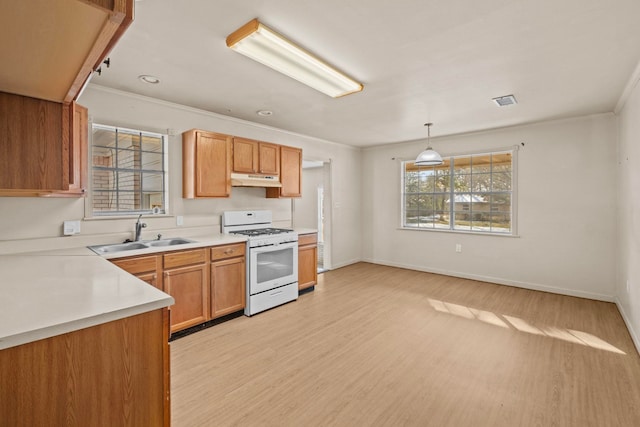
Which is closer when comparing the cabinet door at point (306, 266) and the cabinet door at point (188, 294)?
the cabinet door at point (188, 294)

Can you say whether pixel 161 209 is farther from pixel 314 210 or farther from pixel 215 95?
pixel 314 210

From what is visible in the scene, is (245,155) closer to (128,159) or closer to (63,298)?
(128,159)

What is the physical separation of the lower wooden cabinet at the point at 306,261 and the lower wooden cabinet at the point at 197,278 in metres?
1.05

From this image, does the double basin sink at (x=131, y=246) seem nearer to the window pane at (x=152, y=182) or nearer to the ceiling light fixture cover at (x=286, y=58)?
the window pane at (x=152, y=182)

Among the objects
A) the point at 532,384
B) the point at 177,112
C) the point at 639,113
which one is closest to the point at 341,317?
the point at 532,384

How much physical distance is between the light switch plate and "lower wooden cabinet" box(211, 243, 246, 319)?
1258mm

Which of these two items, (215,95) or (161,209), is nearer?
(215,95)

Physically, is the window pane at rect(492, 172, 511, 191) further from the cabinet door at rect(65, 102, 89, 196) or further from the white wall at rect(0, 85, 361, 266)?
the cabinet door at rect(65, 102, 89, 196)

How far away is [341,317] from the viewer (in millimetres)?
3611

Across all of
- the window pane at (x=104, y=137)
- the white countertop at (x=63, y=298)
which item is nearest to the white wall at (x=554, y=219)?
the window pane at (x=104, y=137)

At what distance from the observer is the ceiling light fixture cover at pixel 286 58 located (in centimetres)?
206

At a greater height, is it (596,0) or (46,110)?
(596,0)

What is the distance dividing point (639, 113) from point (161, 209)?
16.4ft

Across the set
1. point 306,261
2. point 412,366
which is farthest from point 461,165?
point 412,366
